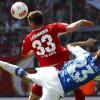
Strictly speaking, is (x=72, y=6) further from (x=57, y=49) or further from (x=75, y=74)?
(x=75, y=74)

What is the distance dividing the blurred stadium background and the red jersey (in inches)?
106

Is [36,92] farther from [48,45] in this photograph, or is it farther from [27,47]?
[48,45]

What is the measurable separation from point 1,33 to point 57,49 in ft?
15.1

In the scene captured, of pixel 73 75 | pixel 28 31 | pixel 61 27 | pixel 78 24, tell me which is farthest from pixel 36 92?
pixel 28 31

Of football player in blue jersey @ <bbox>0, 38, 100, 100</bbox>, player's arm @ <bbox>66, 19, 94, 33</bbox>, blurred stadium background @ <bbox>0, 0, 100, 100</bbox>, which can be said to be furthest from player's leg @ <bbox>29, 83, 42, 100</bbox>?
blurred stadium background @ <bbox>0, 0, 100, 100</bbox>

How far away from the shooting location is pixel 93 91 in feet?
36.7

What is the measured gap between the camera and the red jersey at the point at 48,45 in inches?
328

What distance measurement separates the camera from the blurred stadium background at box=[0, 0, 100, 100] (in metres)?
11.4

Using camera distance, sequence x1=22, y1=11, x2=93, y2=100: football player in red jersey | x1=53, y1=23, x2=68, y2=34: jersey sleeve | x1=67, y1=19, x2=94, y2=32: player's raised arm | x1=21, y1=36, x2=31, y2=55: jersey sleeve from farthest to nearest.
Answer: x1=21, y1=36, x2=31, y2=55: jersey sleeve < x1=22, y1=11, x2=93, y2=100: football player in red jersey < x1=53, y1=23, x2=68, y2=34: jersey sleeve < x1=67, y1=19, x2=94, y2=32: player's raised arm

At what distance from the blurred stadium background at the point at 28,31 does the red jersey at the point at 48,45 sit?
270 cm

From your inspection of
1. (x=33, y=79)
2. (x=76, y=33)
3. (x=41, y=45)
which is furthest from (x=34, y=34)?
(x=76, y=33)

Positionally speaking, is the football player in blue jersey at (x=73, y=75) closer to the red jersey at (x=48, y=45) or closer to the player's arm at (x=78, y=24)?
the player's arm at (x=78, y=24)

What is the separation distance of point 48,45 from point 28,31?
440 cm

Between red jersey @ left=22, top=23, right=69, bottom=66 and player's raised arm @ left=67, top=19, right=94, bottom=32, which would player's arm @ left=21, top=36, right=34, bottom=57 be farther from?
player's raised arm @ left=67, top=19, right=94, bottom=32
